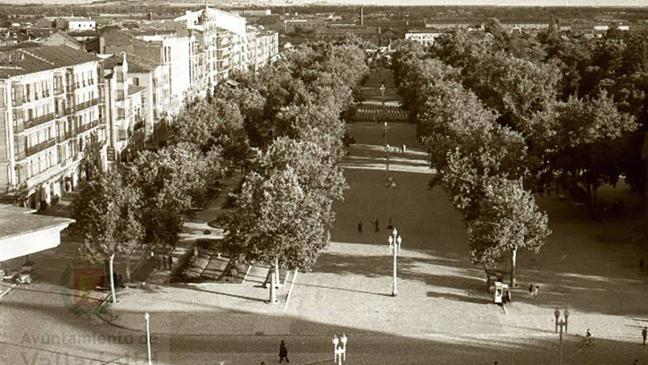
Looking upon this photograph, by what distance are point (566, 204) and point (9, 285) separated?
146ft

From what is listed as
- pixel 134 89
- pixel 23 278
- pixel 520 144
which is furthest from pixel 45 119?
pixel 520 144

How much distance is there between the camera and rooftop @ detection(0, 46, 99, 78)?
64750 mm

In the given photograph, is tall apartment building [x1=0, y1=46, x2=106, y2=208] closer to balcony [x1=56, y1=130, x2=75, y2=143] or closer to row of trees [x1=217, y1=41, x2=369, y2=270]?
balcony [x1=56, y1=130, x2=75, y2=143]

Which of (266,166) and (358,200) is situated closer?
(266,166)

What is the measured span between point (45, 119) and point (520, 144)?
36.8 meters

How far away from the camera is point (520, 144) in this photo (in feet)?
194

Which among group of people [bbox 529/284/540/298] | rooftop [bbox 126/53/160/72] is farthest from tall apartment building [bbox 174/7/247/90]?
group of people [bbox 529/284/540/298]

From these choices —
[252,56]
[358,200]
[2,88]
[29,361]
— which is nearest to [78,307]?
[29,361]

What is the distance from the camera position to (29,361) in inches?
1401

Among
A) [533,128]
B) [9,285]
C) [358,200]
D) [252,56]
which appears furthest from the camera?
[252,56]

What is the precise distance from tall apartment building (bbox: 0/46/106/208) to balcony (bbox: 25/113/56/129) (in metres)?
0.04

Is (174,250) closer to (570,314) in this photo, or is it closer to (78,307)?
(78,307)

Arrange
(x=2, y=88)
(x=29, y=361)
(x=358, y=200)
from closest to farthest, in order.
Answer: (x=29, y=361), (x=2, y=88), (x=358, y=200)

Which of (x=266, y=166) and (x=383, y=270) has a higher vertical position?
(x=266, y=166)
